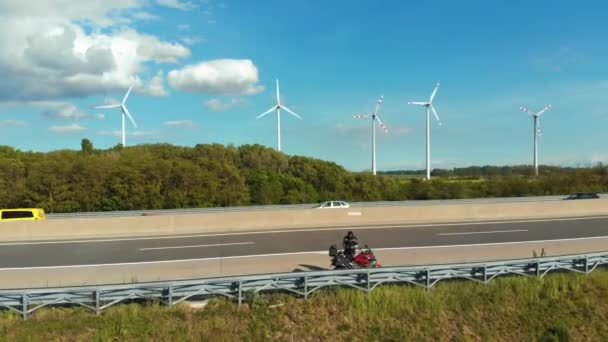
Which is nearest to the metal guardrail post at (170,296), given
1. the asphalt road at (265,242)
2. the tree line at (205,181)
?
the asphalt road at (265,242)

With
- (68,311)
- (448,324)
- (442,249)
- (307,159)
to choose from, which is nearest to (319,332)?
(448,324)

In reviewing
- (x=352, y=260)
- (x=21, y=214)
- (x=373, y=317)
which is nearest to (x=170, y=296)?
(x=373, y=317)

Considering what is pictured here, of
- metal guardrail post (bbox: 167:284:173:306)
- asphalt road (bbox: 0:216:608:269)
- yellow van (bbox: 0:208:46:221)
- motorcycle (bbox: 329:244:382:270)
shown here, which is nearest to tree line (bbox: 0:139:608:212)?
yellow van (bbox: 0:208:46:221)

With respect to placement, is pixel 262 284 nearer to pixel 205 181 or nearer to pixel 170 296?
pixel 170 296

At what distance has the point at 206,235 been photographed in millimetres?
22312

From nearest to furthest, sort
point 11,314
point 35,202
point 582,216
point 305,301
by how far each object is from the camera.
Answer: point 11,314 → point 305,301 → point 582,216 → point 35,202

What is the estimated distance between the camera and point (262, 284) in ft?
35.4

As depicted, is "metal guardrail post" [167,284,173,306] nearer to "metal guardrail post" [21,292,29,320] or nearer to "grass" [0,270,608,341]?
"grass" [0,270,608,341]

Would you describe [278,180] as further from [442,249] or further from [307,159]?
[442,249]

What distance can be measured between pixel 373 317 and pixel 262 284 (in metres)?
2.70

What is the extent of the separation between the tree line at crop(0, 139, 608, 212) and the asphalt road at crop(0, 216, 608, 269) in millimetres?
30802

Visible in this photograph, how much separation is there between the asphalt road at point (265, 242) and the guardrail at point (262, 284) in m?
5.88

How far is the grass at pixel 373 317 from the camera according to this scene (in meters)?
9.66

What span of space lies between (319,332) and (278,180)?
169 ft
